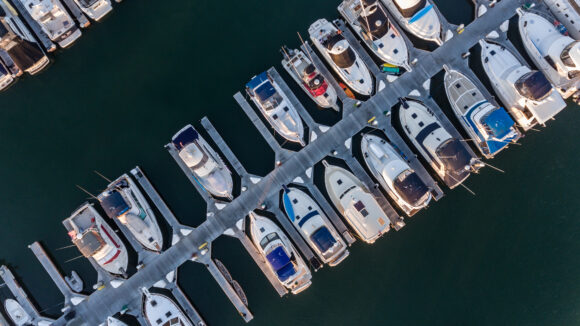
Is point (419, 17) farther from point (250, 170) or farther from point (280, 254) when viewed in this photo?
point (280, 254)

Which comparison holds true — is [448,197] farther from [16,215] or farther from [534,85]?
[16,215]

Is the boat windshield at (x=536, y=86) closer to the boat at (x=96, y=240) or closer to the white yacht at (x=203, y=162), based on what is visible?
the white yacht at (x=203, y=162)

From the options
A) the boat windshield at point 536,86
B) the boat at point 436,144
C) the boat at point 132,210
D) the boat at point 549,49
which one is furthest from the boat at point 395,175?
the boat at point 132,210

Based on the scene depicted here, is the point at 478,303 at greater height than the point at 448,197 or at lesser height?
lesser

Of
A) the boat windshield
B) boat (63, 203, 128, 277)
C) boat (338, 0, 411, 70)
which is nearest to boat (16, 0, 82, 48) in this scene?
boat (63, 203, 128, 277)

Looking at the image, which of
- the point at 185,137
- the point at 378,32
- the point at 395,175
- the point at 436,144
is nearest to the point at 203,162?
the point at 185,137

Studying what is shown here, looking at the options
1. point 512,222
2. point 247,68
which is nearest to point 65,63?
point 247,68
